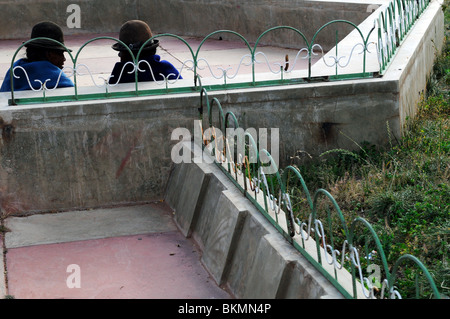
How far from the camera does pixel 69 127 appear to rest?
7211 mm

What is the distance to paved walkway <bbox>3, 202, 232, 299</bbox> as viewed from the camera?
5.86 metres

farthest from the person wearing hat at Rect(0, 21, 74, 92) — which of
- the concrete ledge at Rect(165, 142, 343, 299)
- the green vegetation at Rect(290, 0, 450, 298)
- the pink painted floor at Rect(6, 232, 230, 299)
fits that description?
the green vegetation at Rect(290, 0, 450, 298)

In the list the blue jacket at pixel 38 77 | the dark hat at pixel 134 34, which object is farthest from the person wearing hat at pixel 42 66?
the dark hat at pixel 134 34

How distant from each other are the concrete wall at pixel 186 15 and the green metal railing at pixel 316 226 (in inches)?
196

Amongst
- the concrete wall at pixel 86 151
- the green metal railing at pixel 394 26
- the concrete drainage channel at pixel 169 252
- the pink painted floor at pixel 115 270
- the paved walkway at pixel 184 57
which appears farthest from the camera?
the paved walkway at pixel 184 57

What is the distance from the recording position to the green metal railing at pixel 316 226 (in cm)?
454

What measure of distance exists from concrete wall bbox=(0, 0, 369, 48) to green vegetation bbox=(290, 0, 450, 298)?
3.69 metres

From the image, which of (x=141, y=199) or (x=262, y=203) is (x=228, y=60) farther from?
(x=262, y=203)

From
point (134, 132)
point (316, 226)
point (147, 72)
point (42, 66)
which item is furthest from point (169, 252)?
point (42, 66)

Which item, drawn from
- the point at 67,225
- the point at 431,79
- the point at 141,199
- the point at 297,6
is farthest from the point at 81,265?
the point at 297,6

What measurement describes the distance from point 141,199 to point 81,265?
54.6 inches

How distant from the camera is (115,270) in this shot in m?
6.20

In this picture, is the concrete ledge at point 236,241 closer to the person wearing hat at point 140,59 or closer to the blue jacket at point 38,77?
the person wearing hat at point 140,59

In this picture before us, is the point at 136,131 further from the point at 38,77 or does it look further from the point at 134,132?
the point at 38,77
